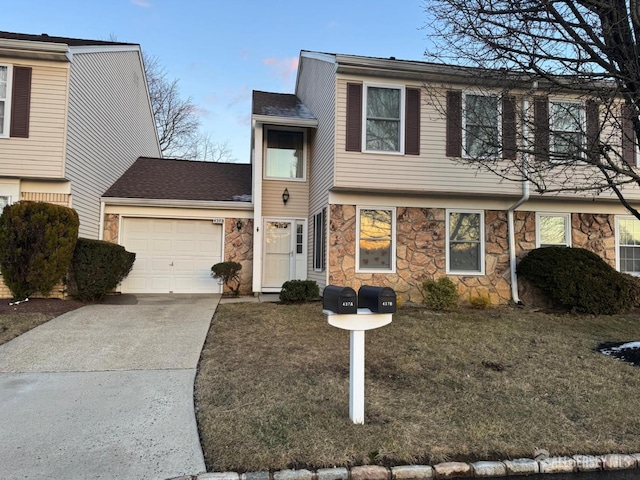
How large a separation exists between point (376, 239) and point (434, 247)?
1.38m

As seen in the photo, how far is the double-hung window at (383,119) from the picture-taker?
8.87 m

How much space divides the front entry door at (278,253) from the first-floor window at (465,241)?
4.24m

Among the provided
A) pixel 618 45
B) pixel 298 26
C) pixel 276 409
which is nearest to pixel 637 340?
pixel 618 45

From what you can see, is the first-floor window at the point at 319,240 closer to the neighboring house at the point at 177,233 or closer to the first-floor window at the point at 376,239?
the first-floor window at the point at 376,239

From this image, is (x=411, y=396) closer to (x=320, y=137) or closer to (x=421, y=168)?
(x=421, y=168)

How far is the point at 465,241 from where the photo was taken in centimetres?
954

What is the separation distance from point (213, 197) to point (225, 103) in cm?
1578

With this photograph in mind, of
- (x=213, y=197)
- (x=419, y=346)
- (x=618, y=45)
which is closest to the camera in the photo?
(x=618, y=45)

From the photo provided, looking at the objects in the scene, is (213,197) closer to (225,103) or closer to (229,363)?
(229,363)

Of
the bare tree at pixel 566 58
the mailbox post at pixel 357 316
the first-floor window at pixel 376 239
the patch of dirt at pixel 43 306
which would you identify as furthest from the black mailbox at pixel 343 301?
the patch of dirt at pixel 43 306

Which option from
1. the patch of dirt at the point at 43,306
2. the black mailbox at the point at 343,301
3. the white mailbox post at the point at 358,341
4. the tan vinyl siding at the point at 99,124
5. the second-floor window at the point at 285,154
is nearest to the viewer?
the black mailbox at the point at 343,301

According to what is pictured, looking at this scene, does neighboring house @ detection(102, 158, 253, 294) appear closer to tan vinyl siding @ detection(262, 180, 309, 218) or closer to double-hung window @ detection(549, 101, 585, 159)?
tan vinyl siding @ detection(262, 180, 309, 218)

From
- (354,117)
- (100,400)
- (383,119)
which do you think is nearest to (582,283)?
(383,119)

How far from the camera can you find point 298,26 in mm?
11680
